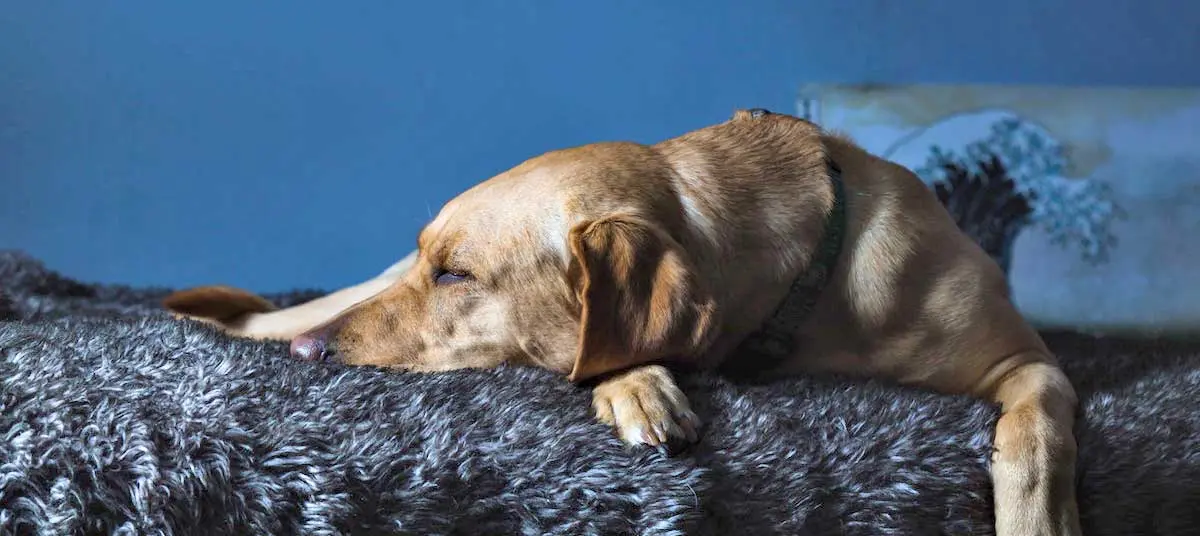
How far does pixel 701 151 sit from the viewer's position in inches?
65.1

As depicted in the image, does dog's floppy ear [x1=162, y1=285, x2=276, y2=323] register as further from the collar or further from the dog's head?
the collar

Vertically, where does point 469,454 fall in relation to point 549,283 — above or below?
below

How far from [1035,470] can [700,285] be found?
0.50m

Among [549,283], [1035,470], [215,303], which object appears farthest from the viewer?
[215,303]

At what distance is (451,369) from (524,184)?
0.32 m

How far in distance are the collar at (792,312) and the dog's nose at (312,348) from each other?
64 cm

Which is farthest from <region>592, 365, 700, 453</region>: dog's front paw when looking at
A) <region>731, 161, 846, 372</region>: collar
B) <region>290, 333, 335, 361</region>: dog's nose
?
<region>290, 333, 335, 361</region>: dog's nose

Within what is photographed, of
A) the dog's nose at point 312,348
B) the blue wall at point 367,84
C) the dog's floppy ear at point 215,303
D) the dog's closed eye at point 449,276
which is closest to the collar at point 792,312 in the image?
the dog's closed eye at point 449,276

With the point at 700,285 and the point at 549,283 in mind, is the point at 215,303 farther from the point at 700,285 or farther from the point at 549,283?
the point at 700,285

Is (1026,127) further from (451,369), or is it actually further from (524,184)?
(451,369)

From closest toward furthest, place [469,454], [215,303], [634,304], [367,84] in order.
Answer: [469,454] < [634,304] < [215,303] < [367,84]

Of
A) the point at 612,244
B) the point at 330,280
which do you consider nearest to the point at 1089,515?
the point at 612,244

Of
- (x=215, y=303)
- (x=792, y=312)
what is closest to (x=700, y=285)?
(x=792, y=312)

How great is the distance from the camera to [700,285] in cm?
140
